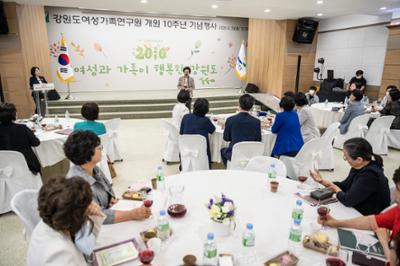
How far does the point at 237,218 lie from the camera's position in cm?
177

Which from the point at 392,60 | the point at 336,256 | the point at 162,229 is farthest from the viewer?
the point at 392,60

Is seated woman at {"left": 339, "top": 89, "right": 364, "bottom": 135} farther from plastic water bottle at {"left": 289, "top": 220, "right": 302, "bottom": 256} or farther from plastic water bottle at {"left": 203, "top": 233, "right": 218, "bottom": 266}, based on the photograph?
plastic water bottle at {"left": 203, "top": 233, "right": 218, "bottom": 266}

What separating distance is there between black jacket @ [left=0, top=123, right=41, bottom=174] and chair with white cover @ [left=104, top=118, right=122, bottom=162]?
134 centimetres

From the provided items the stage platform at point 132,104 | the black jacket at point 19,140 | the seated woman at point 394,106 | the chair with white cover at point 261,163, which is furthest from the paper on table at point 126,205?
the stage platform at point 132,104

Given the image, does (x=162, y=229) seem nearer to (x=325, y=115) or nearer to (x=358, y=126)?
(x=358, y=126)

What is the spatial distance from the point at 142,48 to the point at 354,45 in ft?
23.0

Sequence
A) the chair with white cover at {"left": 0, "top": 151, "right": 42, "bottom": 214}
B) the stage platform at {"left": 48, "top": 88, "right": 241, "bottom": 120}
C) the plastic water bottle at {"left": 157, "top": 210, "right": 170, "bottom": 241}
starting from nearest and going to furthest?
the plastic water bottle at {"left": 157, "top": 210, "right": 170, "bottom": 241} < the chair with white cover at {"left": 0, "top": 151, "right": 42, "bottom": 214} < the stage platform at {"left": 48, "top": 88, "right": 241, "bottom": 120}

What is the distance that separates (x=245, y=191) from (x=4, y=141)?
107 inches

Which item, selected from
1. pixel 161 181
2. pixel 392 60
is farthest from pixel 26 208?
pixel 392 60

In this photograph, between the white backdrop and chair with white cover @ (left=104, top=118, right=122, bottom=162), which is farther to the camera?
the white backdrop

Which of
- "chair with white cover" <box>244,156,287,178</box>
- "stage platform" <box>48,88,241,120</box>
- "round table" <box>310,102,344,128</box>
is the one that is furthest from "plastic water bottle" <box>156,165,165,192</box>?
"stage platform" <box>48,88,241,120</box>

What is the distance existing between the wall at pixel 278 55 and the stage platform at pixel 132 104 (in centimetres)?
157

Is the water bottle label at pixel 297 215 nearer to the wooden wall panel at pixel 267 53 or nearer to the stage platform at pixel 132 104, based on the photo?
the stage platform at pixel 132 104

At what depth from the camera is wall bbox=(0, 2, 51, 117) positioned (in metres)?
7.10
